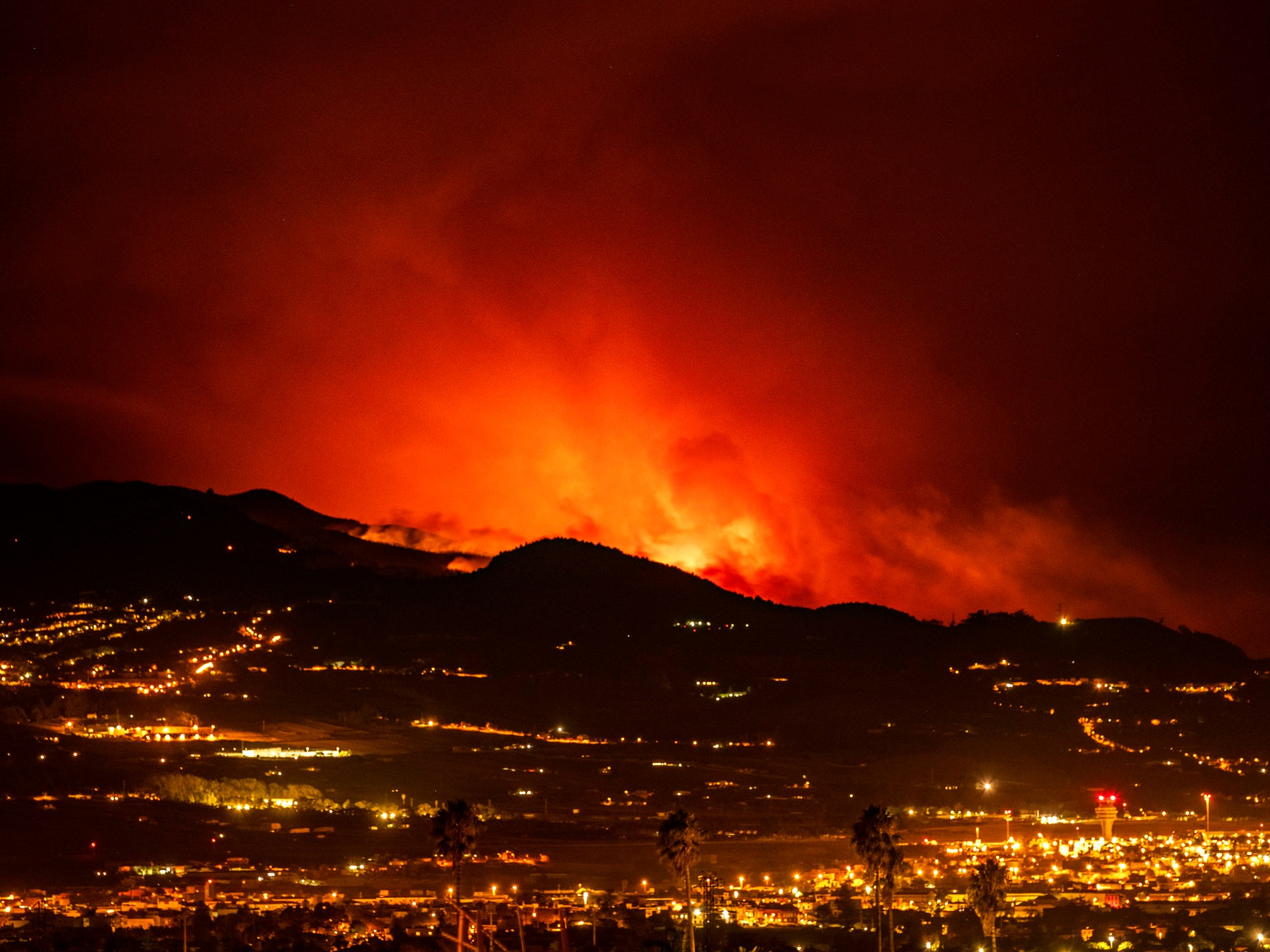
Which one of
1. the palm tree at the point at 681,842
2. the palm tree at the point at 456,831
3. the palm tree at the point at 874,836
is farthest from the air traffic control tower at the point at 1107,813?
the palm tree at the point at 456,831

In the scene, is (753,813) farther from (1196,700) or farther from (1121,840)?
(1196,700)

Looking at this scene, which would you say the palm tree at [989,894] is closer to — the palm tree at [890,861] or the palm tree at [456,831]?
the palm tree at [890,861]

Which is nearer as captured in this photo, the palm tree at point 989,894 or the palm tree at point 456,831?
the palm tree at point 456,831

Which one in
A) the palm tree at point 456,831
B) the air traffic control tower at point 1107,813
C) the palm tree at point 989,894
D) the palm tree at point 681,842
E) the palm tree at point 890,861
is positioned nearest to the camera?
the palm tree at point 890,861

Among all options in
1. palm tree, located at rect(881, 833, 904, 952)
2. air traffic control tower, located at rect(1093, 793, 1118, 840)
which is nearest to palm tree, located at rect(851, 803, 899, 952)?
palm tree, located at rect(881, 833, 904, 952)

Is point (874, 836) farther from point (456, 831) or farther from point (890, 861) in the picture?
point (456, 831)

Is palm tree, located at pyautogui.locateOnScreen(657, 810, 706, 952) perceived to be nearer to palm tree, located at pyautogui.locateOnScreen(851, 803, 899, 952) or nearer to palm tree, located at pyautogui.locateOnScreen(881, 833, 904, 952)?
palm tree, located at pyautogui.locateOnScreen(851, 803, 899, 952)

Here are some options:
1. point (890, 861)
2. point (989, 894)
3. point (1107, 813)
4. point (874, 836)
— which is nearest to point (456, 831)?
point (874, 836)

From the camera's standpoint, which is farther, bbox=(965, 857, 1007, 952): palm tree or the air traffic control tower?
the air traffic control tower

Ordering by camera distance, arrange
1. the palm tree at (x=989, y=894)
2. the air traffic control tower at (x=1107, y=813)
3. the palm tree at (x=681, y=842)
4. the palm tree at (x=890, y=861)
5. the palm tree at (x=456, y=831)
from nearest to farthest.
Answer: the palm tree at (x=890, y=861) → the palm tree at (x=681, y=842) → the palm tree at (x=456, y=831) → the palm tree at (x=989, y=894) → the air traffic control tower at (x=1107, y=813)
